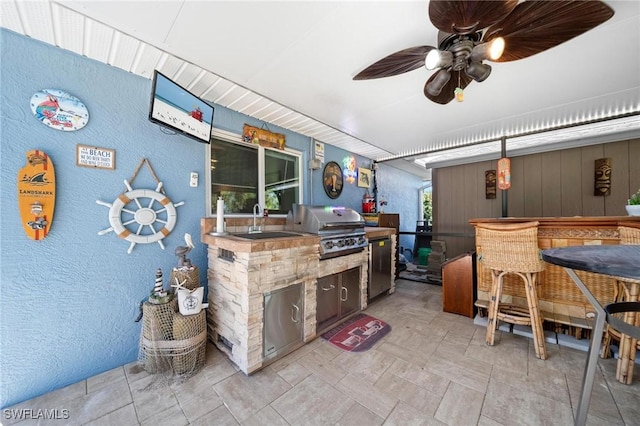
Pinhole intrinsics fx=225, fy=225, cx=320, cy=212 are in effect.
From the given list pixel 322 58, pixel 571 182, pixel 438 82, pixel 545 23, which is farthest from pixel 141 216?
pixel 571 182

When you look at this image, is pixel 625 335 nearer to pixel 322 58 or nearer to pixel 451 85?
pixel 451 85

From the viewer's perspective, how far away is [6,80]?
5.35ft

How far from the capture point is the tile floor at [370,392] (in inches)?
59.6

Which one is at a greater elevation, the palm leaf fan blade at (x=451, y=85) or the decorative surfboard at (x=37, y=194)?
the palm leaf fan blade at (x=451, y=85)

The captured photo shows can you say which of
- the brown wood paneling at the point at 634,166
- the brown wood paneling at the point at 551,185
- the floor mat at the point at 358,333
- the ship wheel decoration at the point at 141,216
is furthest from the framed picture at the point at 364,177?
the brown wood paneling at the point at 634,166

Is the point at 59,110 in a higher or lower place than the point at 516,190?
higher

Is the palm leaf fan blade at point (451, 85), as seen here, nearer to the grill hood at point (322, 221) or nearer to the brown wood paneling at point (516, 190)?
the grill hood at point (322, 221)

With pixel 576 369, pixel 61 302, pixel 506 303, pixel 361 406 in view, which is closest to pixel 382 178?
pixel 506 303

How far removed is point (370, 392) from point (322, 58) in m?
2.78

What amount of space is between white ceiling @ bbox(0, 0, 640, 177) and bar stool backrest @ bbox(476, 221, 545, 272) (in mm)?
1511

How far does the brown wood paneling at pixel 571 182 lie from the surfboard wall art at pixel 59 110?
7616 mm

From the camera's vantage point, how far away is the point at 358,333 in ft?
8.41

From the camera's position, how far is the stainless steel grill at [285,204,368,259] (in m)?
2.64

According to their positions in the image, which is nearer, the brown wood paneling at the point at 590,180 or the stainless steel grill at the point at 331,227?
the stainless steel grill at the point at 331,227
